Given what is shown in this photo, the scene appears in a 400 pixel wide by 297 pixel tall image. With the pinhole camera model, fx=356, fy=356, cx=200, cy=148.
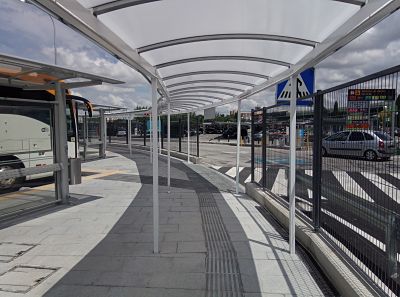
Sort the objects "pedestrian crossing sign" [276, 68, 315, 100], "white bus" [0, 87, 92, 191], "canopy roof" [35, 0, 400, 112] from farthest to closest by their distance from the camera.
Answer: "white bus" [0, 87, 92, 191], "pedestrian crossing sign" [276, 68, 315, 100], "canopy roof" [35, 0, 400, 112]

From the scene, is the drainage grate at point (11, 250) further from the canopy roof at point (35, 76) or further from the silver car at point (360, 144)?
the silver car at point (360, 144)

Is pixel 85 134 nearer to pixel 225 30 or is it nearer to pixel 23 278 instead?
pixel 23 278

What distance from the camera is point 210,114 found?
14477mm

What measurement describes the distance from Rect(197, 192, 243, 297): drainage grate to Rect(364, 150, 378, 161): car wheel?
175cm

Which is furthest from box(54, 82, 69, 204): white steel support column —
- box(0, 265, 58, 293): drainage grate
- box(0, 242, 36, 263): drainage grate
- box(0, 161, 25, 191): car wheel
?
box(0, 265, 58, 293): drainage grate

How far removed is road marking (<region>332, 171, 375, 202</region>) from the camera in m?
3.45

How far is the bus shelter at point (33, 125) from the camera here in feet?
20.1

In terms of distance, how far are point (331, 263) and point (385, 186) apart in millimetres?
1117

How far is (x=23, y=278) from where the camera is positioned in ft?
12.5

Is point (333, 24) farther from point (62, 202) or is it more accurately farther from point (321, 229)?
point (62, 202)

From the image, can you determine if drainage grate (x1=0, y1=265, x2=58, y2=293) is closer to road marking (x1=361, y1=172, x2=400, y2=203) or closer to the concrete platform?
the concrete platform

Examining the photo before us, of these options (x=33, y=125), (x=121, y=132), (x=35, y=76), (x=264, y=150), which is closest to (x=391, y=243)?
(x=264, y=150)

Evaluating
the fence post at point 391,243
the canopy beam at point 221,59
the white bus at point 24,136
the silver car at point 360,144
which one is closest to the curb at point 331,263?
the fence post at point 391,243

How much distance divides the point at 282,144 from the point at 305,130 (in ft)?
4.33
